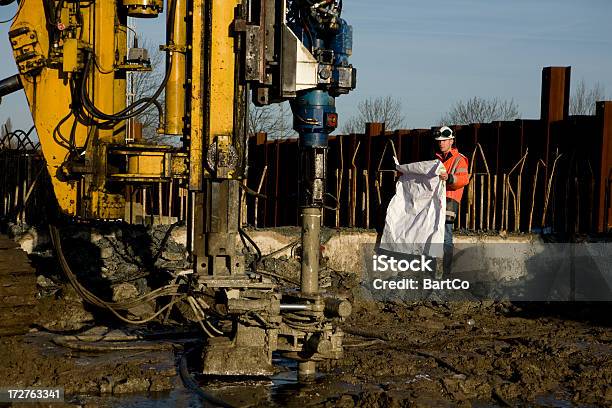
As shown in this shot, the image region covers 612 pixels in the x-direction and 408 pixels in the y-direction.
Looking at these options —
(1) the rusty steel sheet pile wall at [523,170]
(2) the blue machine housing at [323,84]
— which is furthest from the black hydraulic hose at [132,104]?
(1) the rusty steel sheet pile wall at [523,170]

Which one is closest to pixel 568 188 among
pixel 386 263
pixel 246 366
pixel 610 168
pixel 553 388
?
pixel 610 168

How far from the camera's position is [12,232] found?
1356cm

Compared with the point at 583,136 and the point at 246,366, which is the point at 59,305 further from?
the point at 583,136

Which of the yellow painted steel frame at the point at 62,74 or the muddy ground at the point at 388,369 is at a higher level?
the yellow painted steel frame at the point at 62,74

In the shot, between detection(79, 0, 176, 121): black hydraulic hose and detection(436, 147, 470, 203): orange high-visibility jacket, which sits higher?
detection(79, 0, 176, 121): black hydraulic hose

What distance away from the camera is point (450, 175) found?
42.2ft

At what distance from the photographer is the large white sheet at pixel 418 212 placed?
12977 mm

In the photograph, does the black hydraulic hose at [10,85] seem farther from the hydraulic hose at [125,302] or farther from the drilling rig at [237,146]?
the hydraulic hose at [125,302]

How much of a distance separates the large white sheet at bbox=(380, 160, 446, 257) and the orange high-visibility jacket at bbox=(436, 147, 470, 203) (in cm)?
13

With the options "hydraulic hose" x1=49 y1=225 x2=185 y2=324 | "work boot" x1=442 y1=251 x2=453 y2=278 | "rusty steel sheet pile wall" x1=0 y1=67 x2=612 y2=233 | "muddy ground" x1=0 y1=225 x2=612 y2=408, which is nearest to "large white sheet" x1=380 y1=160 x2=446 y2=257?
"work boot" x1=442 y1=251 x2=453 y2=278

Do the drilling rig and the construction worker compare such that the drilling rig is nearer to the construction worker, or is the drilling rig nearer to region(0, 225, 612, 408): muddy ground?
region(0, 225, 612, 408): muddy ground

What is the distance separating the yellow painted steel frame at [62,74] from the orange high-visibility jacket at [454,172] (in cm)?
470

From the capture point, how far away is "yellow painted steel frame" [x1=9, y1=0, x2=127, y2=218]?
32.6ft

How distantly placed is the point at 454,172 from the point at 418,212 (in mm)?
780
